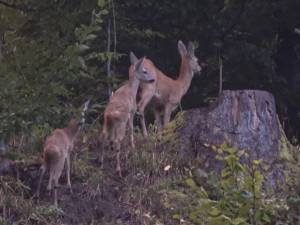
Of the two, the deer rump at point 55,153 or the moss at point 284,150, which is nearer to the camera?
the deer rump at point 55,153

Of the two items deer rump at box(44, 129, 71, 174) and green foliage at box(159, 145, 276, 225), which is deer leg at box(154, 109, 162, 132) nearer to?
deer rump at box(44, 129, 71, 174)

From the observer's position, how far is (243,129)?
36.9 ft

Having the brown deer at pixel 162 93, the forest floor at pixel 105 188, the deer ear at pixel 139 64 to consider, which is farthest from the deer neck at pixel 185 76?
the forest floor at pixel 105 188

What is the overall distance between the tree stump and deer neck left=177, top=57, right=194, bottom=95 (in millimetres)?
3416

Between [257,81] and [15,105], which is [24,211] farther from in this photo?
[257,81]

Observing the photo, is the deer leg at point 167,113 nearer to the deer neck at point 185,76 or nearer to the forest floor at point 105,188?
the deer neck at point 185,76

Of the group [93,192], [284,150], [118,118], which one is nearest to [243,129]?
[284,150]

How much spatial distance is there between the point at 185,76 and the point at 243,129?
4155 millimetres

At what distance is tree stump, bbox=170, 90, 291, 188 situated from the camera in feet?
36.7

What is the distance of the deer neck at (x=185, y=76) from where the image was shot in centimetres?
1494

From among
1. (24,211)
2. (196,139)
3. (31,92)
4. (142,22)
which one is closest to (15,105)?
(31,92)

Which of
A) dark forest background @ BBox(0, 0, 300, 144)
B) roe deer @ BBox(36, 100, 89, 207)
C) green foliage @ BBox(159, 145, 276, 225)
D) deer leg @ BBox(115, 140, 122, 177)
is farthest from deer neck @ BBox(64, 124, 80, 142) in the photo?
green foliage @ BBox(159, 145, 276, 225)

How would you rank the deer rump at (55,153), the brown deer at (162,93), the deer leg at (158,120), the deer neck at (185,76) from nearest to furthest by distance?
the deer rump at (55,153) < the deer leg at (158,120) < the brown deer at (162,93) < the deer neck at (185,76)

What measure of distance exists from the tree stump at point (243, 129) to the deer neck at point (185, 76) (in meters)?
3.42
